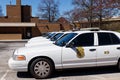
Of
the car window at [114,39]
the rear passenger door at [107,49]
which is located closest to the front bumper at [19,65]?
the rear passenger door at [107,49]

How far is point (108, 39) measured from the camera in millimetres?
9453

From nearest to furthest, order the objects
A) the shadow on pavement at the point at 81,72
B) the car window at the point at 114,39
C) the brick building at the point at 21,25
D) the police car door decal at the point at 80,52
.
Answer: the police car door decal at the point at 80,52 < the shadow on pavement at the point at 81,72 < the car window at the point at 114,39 < the brick building at the point at 21,25

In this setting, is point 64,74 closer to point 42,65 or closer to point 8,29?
point 42,65

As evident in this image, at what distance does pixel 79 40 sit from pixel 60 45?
2.28 ft

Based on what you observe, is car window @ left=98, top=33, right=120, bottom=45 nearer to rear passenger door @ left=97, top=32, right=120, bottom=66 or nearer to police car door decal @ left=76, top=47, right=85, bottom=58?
rear passenger door @ left=97, top=32, right=120, bottom=66

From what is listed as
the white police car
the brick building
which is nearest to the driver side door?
the white police car

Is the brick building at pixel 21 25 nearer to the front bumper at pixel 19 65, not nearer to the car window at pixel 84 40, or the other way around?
the car window at pixel 84 40

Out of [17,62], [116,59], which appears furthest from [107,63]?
[17,62]

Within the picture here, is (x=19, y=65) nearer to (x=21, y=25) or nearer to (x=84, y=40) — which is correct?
(x=84, y=40)

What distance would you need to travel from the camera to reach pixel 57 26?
57.8 m

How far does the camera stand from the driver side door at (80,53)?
883cm

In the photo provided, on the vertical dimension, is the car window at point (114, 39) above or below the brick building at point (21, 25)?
below

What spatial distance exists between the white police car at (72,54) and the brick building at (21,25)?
44294 millimetres

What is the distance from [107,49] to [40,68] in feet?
8.12
